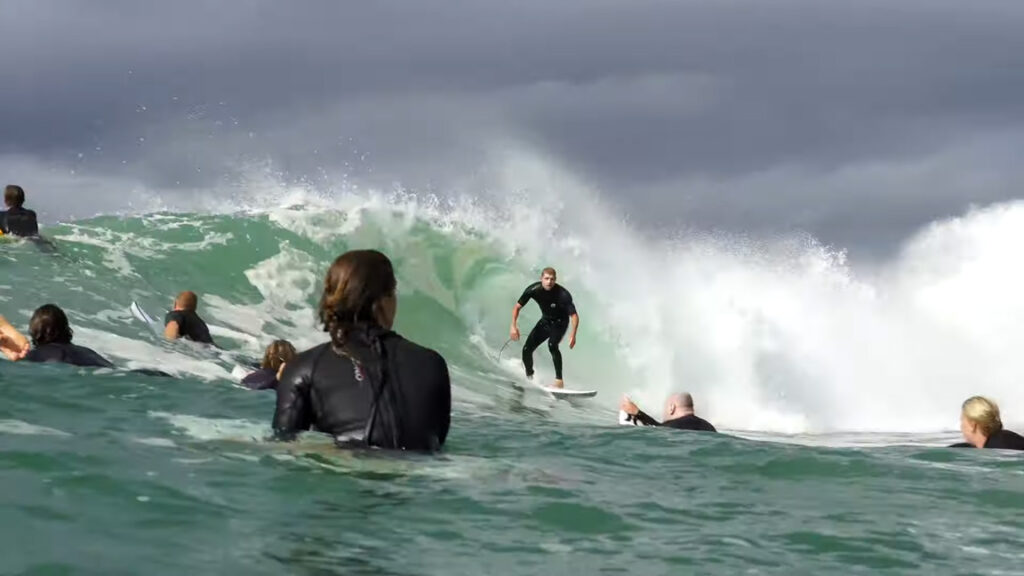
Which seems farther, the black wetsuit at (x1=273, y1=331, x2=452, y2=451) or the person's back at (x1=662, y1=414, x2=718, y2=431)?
the person's back at (x1=662, y1=414, x2=718, y2=431)

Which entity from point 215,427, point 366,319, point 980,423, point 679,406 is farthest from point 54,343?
point 980,423

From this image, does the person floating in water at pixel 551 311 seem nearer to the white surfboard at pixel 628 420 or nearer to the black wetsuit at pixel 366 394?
the white surfboard at pixel 628 420

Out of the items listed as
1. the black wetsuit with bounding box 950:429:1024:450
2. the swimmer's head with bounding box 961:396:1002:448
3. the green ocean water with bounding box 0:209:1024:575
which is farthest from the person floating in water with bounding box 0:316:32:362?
the black wetsuit with bounding box 950:429:1024:450

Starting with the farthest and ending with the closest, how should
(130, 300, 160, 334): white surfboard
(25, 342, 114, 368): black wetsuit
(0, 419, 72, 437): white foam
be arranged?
(130, 300, 160, 334): white surfboard < (25, 342, 114, 368): black wetsuit < (0, 419, 72, 437): white foam

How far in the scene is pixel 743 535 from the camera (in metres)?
6.00

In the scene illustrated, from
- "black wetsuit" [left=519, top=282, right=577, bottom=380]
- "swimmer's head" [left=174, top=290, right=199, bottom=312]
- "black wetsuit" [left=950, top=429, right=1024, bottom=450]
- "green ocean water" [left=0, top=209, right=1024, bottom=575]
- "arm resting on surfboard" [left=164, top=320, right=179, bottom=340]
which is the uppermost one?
"black wetsuit" [left=519, top=282, right=577, bottom=380]

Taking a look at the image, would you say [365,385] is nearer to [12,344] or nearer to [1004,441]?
[12,344]

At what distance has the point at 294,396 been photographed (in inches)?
241

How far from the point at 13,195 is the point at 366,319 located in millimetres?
14832

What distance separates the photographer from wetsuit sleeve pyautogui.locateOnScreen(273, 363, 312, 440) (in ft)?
20.1

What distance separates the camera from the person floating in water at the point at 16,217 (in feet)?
62.2

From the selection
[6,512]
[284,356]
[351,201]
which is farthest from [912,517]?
[351,201]

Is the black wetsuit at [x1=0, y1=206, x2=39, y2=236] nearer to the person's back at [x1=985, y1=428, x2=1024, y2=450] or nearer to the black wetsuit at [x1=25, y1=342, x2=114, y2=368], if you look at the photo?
the black wetsuit at [x1=25, y1=342, x2=114, y2=368]

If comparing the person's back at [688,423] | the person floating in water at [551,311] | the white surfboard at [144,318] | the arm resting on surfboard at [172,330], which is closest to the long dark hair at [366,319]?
the person's back at [688,423]
